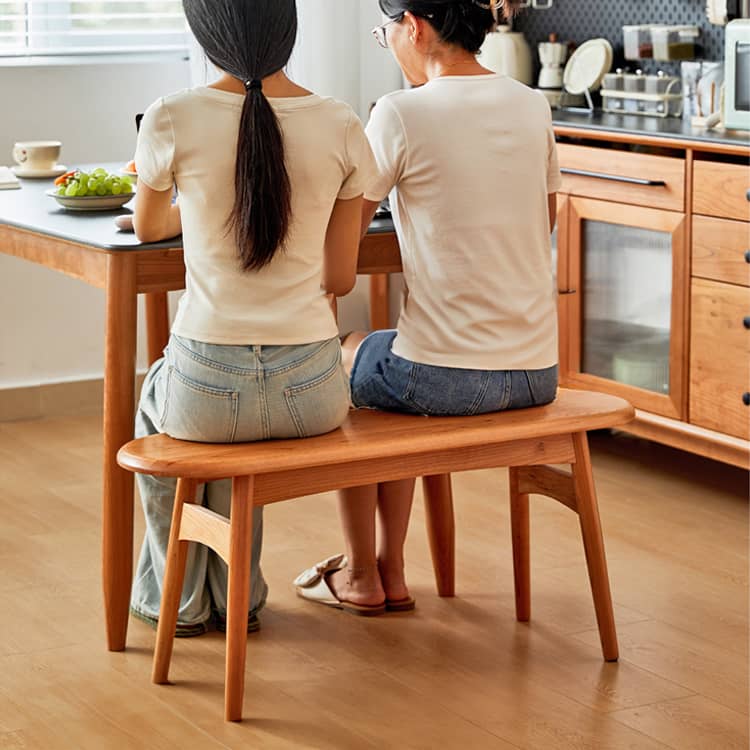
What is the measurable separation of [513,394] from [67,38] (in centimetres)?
251

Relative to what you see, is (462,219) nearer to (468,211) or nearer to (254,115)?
(468,211)

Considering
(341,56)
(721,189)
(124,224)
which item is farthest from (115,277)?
(341,56)

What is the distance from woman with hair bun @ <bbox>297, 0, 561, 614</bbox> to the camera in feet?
7.80

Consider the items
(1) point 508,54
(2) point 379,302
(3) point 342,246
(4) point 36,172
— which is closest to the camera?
(3) point 342,246

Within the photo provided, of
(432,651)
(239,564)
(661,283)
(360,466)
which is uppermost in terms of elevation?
(661,283)

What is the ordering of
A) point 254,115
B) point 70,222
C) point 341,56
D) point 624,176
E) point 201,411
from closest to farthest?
point 254,115 → point 201,411 → point 70,222 → point 624,176 → point 341,56

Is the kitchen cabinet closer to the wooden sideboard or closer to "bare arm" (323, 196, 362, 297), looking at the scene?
the wooden sideboard

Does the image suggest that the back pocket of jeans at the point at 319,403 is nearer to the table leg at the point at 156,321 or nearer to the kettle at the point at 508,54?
the table leg at the point at 156,321

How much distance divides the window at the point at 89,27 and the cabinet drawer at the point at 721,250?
1.95 m

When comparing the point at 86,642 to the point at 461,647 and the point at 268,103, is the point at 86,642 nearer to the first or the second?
the point at 461,647

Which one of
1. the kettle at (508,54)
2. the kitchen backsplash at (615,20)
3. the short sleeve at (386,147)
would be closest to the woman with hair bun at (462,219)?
the short sleeve at (386,147)

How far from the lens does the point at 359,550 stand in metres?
2.79

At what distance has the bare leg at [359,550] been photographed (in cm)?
273

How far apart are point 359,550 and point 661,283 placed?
4.24ft
